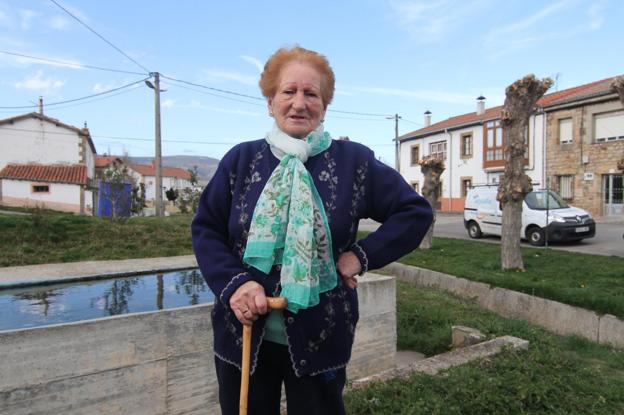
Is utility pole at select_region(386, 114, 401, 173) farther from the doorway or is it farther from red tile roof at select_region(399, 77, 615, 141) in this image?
the doorway

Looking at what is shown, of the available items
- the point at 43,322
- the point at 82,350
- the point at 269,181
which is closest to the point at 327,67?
the point at 269,181

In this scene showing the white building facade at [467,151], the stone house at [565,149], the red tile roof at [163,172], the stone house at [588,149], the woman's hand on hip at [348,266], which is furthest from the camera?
the red tile roof at [163,172]

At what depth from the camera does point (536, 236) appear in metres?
11.2

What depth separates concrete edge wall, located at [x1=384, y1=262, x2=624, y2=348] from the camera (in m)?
4.84

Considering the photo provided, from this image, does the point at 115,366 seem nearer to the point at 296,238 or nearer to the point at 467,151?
the point at 296,238

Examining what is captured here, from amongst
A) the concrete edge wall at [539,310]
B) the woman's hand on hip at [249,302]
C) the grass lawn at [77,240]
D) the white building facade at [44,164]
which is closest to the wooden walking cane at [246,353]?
the woman's hand on hip at [249,302]

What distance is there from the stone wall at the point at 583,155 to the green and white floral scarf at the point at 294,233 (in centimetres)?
2284

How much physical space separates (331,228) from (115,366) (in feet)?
5.90

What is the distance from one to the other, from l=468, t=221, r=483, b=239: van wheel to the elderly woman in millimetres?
12425

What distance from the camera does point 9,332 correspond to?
2.25 metres

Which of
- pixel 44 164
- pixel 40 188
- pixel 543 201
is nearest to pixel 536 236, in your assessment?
pixel 543 201

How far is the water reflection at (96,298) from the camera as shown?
9.93 feet

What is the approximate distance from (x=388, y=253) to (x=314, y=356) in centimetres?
44

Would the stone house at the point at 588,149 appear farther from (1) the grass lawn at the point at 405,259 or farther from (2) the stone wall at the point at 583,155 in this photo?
(1) the grass lawn at the point at 405,259
